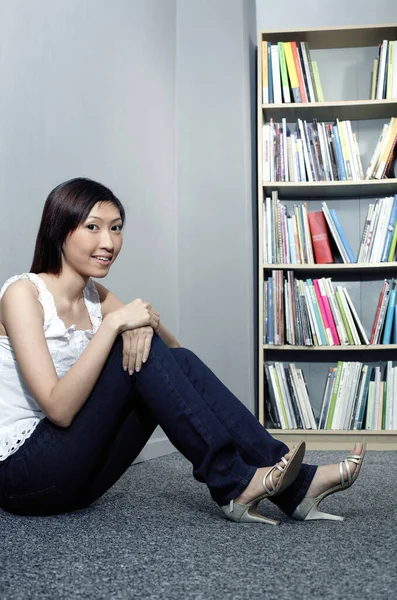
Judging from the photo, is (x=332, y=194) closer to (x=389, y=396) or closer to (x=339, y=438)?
(x=389, y=396)

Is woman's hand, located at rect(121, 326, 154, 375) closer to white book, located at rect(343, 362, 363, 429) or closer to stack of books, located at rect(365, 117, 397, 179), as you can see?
white book, located at rect(343, 362, 363, 429)

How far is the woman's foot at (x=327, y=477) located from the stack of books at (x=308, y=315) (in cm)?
180

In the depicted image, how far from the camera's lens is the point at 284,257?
3.28 metres

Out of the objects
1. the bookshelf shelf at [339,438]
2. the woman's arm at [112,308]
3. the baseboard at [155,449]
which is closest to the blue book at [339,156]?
the bookshelf shelf at [339,438]

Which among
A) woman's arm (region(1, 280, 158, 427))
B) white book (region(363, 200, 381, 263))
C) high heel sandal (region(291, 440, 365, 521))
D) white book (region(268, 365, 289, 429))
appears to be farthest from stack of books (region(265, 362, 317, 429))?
woman's arm (region(1, 280, 158, 427))

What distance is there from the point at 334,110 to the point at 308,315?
3.33 ft

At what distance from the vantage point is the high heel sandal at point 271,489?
1.32 m

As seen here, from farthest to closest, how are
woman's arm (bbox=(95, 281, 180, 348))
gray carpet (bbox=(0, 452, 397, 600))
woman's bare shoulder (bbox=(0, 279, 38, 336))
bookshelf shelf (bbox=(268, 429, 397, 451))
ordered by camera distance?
bookshelf shelf (bbox=(268, 429, 397, 451)) < woman's arm (bbox=(95, 281, 180, 348)) < woman's bare shoulder (bbox=(0, 279, 38, 336)) < gray carpet (bbox=(0, 452, 397, 600))

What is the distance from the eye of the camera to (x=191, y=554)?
119 cm

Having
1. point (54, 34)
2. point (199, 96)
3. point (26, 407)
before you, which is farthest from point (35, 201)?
point (199, 96)

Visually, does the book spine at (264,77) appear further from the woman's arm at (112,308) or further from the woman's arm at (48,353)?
the woman's arm at (48,353)

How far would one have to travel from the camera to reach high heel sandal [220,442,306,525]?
4.34ft

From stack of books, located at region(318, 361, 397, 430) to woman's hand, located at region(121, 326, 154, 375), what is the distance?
2.02 m

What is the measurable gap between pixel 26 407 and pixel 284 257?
196 centimetres
